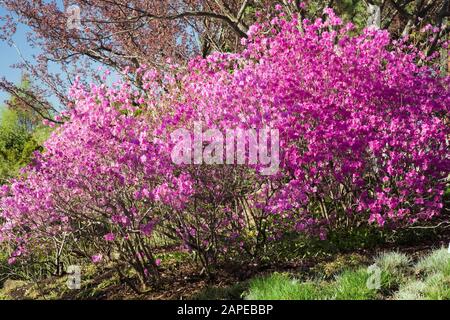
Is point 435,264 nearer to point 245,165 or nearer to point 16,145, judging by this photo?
point 245,165

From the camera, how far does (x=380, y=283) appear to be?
471 cm

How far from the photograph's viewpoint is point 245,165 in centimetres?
538

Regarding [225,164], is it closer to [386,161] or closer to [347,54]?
[347,54]

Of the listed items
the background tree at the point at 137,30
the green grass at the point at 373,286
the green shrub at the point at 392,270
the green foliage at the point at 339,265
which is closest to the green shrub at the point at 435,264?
the green grass at the point at 373,286

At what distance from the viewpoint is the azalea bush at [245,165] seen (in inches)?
204

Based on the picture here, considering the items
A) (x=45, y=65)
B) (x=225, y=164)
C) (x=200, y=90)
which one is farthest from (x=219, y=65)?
(x=45, y=65)

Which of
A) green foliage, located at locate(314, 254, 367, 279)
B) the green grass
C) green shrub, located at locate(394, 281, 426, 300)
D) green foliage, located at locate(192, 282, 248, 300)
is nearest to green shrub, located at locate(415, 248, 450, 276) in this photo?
the green grass

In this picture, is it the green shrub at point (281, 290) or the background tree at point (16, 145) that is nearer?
the green shrub at point (281, 290)

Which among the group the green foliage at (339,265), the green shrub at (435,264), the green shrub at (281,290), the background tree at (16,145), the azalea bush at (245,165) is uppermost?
the background tree at (16,145)

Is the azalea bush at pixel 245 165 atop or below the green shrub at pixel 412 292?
atop

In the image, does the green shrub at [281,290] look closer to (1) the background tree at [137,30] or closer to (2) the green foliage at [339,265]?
(2) the green foliage at [339,265]

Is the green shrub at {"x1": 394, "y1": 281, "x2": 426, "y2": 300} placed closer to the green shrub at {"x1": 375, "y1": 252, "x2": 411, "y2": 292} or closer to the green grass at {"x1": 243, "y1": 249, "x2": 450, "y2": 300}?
the green grass at {"x1": 243, "y1": 249, "x2": 450, "y2": 300}

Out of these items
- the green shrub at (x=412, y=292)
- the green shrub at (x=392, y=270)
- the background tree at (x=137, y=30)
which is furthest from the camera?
the background tree at (x=137, y=30)

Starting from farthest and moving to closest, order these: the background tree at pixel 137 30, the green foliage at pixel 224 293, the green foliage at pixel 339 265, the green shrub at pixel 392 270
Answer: the background tree at pixel 137 30, the green foliage at pixel 339 265, the green foliage at pixel 224 293, the green shrub at pixel 392 270
